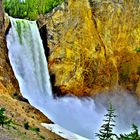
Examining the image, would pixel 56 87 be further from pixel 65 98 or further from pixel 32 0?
pixel 32 0

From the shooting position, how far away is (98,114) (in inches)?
1515

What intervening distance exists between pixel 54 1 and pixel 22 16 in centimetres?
509

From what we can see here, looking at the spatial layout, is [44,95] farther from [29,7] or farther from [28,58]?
[29,7]

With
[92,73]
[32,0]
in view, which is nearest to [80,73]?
[92,73]

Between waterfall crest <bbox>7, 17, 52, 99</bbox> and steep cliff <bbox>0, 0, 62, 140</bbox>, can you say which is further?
waterfall crest <bbox>7, 17, 52, 99</bbox>

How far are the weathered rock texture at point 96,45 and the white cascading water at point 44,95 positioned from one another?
1.29 m

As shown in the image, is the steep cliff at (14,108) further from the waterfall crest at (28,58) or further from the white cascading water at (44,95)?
the white cascading water at (44,95)

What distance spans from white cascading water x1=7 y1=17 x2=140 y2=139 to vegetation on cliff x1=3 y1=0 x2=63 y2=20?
3857 millimetres

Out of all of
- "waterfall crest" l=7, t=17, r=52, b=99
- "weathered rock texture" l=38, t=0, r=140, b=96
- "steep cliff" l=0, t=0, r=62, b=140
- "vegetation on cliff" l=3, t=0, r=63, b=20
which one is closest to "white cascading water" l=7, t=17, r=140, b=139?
"waterfall crest" l=7, t=17, r=52, b=99

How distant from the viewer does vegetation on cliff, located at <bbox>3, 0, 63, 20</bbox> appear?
147 feet

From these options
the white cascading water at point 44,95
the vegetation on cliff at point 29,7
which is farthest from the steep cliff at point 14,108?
the vegetation on cliff at point 29,7

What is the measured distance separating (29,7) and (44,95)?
15757 millimetres

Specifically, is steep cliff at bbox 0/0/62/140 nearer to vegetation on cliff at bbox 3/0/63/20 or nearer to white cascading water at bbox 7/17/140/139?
white cascading water at bbox 7/17/140/139

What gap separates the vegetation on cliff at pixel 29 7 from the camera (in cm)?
4466
